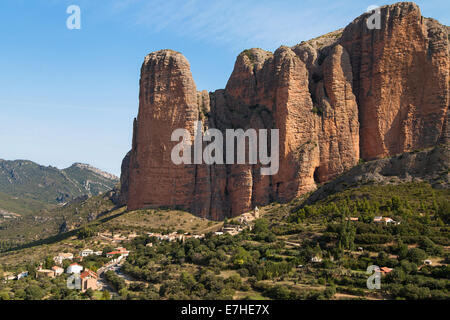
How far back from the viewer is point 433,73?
63062 millimetres

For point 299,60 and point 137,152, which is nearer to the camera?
point 299,60

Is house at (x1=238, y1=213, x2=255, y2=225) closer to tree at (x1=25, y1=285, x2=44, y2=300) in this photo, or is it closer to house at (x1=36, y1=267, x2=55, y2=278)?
house at (x1=36, y1=267, x2=55, y2=278)

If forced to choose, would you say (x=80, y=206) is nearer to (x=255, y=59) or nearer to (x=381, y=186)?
(x=255, y=59)

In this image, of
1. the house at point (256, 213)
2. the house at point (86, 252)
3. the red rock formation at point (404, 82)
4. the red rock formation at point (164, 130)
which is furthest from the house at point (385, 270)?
the red rock formation at point (164, 130)

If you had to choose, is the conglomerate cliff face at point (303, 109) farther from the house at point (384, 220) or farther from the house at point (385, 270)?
the house at point (385, 270)

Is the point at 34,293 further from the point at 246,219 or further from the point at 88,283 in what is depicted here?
the point at 246,219

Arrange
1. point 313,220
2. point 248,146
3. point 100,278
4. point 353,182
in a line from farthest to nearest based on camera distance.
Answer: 1. point 248,146
2. point 353,182
3. point 313,220
4. point 100,278

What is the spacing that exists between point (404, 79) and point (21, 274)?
52591 millimetres

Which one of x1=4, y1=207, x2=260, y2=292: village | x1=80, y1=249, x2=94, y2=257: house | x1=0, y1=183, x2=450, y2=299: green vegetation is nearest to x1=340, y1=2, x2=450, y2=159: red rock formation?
x1=0, y1=183, x2=450, y2=299: green vegetation

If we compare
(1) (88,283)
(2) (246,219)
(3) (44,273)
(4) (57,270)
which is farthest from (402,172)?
(3) (44,273)

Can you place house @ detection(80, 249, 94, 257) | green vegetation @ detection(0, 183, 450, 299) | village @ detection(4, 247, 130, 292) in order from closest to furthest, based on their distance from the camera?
1. green vegetation @ detection(0, 183, 450, 299)
2. village @ detection(4, 247, 130, 292)
3. house @ detection(80, 249, 94, 257)

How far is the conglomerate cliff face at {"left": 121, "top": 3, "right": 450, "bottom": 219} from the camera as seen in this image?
211ft
